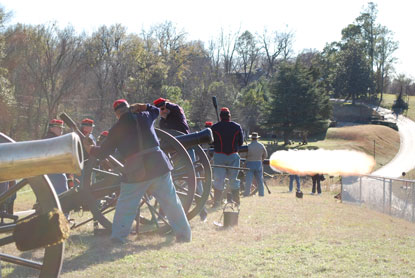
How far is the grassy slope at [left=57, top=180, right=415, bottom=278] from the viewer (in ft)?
16.6

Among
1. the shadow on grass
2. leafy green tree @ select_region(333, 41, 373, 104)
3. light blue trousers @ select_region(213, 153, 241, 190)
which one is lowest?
the shadow on grass

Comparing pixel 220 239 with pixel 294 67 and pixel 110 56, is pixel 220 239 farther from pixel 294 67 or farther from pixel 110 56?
pixel 294 67

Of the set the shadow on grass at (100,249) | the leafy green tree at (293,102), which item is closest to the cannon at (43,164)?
the shadow on grass at (100,249)

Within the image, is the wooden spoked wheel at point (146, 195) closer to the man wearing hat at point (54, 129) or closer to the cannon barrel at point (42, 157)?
the man wearing hat at point (54, 129)

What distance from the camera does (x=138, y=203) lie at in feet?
20.4

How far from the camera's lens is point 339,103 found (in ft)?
266

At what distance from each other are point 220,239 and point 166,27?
48.2 m

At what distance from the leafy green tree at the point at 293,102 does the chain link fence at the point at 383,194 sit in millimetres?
35684

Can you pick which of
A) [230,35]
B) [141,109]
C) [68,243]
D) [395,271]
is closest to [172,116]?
[141,109]

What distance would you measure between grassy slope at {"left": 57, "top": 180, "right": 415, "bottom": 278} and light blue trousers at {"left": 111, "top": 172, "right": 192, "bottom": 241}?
0.71 ft

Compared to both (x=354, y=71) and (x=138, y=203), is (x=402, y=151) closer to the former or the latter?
(x=354, y=71)

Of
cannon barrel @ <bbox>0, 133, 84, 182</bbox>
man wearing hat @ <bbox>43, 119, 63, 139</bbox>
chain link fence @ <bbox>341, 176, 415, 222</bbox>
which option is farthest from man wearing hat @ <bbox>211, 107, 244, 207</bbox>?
cannon barrel @ <bbox>0, 133, 84, 182</bbox>

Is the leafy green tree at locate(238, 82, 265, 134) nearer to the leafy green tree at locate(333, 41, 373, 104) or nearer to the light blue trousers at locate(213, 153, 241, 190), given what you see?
the leafy green tree at locate(333, 41, 373, 104)

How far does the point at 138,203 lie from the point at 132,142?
75cm
